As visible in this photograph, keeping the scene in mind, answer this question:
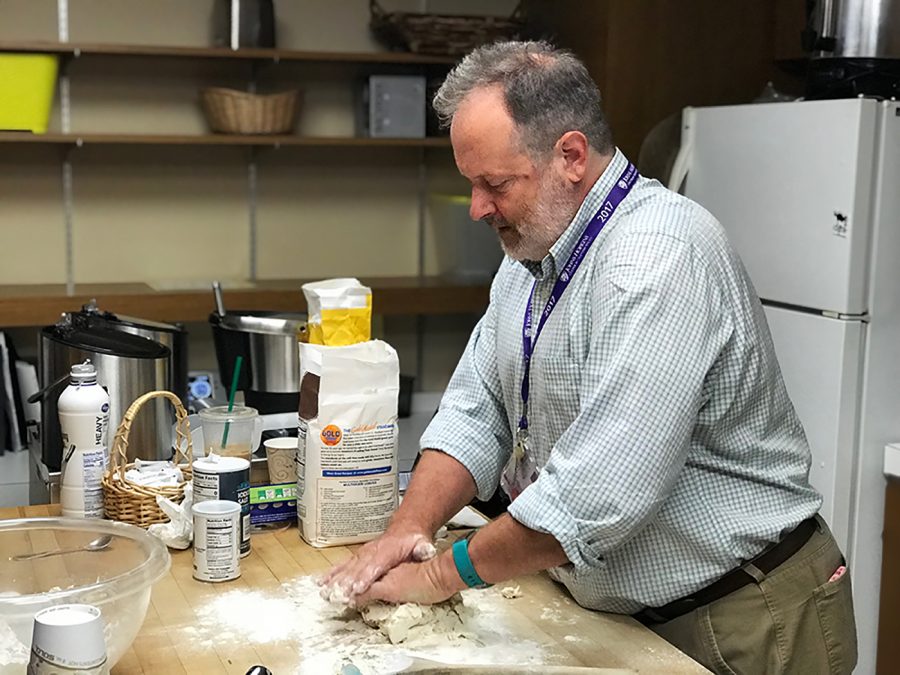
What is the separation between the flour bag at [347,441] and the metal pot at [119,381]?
41 cm

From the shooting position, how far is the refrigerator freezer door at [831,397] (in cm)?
254

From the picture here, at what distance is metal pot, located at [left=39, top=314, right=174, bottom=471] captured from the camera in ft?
6.50

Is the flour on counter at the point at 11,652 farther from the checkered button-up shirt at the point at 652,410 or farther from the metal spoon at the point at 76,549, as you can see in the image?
the checkered button-up shirt at the point at 652,410

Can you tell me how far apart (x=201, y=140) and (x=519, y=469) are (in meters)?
2.12

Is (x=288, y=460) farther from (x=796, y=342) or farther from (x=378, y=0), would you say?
(x=378, y=0)

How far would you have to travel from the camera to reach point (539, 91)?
1394mm

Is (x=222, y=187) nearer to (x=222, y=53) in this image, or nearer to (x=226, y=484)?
(x=222, y=53)

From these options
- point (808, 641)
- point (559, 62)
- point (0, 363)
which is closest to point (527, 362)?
point (559, 62)

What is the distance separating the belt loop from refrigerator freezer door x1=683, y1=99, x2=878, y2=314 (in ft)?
4.05

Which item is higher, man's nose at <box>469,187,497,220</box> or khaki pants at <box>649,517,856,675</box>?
man's nose at <box>469,187,497,220</box>

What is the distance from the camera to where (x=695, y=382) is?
4.27 ft

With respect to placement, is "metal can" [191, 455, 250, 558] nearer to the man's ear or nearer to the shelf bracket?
the man's ear

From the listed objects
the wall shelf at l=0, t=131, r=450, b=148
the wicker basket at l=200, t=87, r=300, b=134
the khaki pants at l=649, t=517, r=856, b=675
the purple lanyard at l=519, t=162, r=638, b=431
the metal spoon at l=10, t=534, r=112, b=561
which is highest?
the wicker basket at l=200, t=87, r=300, b=134

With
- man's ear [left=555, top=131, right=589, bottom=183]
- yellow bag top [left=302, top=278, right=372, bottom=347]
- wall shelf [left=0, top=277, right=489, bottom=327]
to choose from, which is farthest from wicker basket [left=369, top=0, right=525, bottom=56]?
man's ear [left=555, top=131, right=589, bottom=183]
